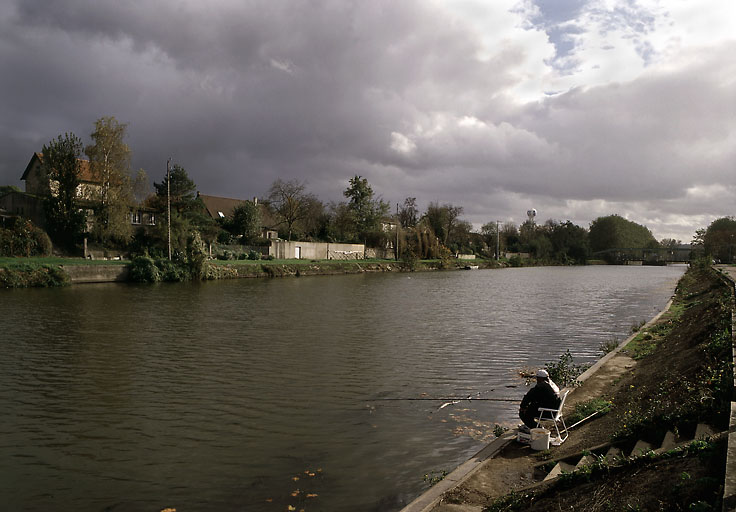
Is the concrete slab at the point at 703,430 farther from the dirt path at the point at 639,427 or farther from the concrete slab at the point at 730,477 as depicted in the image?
the concrete slab at the point at 730,477

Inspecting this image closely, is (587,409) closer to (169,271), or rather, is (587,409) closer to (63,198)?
(169,271)

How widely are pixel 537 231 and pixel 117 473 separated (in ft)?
479

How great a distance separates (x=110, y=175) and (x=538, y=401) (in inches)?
2130

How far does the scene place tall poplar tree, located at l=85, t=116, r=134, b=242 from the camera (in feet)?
161

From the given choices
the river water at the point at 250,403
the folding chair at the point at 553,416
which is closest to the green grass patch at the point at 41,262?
the river water at the point at 250,403

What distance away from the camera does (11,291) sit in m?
32.3

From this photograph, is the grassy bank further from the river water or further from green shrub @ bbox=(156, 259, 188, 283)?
the river water

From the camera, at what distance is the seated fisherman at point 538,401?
22.8ft

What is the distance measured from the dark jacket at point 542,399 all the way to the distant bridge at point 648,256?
15585 cm

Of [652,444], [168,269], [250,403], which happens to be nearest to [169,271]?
[168,269]

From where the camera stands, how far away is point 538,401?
6961 millimetres

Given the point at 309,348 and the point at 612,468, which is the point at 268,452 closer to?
the point at 612,468

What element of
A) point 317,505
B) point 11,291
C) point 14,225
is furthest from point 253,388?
point 14,225

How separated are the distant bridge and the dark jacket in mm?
155849
